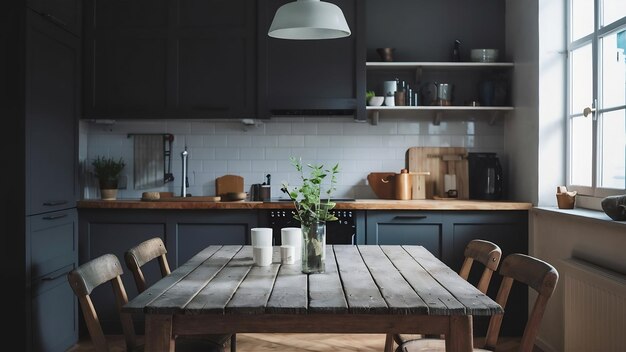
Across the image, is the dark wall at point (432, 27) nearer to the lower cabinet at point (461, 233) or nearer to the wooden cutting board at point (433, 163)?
the wooden cutting board at point (433, 163)

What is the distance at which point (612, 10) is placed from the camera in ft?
12.5

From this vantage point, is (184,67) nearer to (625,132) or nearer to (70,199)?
(70,199)

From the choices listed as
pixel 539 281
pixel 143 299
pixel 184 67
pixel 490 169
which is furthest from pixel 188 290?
pixel 490 169

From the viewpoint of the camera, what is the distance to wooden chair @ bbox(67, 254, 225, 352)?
2299mm

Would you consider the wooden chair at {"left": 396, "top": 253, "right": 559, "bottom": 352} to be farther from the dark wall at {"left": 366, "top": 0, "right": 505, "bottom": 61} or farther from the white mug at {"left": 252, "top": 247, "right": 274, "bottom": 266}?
the dark wall at {"left": 366, "top": 0, "right": 505, "bottom": 61}

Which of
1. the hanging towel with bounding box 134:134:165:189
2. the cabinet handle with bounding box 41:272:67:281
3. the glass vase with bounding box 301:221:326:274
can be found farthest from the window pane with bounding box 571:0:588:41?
the cabinet handle with bounding box 41:272:67:281

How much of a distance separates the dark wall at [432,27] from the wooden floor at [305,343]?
2.32 meters

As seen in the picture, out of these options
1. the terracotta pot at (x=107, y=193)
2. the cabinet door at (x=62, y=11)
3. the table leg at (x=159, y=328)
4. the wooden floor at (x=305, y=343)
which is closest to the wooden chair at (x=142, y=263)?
the table leg at (x=159, y=328)

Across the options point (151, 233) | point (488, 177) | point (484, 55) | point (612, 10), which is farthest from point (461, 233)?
point (151, 233)

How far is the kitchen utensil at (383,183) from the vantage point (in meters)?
5.16

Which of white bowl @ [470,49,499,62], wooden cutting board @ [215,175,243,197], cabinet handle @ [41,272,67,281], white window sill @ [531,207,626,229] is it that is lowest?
cabinet handle @ [41,272,67,281]

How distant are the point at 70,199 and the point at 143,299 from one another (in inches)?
103

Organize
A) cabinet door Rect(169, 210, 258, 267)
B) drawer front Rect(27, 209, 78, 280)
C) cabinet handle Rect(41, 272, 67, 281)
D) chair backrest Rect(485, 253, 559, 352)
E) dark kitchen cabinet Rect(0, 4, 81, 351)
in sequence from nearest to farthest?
chair backrest Rect(485, 253, 559, 352)
dark kitchen cabinet Rect(0, 4, 81, 351)
drawer front Rect(27, 209, 78, 280)
cabinet handle Rect(41, 272, 67, 281)
cabinet door Rect(169, 210, 258, 267)

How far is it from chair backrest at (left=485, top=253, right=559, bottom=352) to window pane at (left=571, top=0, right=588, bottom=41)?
2.24m
